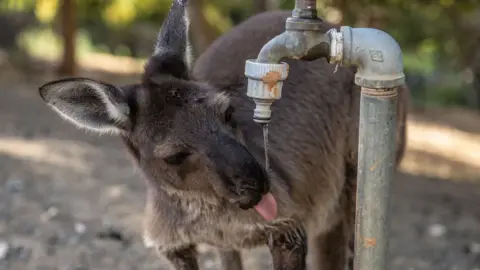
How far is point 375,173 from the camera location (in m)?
2.27

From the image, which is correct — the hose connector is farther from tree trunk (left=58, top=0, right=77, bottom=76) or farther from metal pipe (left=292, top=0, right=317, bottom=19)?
tree trunk (left=58, top=0, right=77, bottom=76)

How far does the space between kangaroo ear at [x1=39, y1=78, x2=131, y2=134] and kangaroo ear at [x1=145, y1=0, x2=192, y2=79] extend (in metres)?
0.29

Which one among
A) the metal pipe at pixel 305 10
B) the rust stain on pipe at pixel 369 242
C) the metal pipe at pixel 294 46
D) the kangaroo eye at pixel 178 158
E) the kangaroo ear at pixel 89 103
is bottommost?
the kangaroo eye at pixel 178 158

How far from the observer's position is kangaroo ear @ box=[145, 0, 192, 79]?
328 cm

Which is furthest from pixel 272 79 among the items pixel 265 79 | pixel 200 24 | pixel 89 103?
pixel 200 24

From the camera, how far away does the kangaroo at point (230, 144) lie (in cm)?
296

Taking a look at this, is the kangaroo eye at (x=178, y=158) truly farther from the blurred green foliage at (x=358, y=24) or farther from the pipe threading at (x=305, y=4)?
the blurred green foliage at (x=358, y=24)

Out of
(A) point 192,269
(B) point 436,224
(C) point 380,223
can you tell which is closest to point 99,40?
(B) point 436,224

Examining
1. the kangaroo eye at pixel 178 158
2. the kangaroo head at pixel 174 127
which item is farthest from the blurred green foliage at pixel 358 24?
the kangaroo eye at pixel 178 158

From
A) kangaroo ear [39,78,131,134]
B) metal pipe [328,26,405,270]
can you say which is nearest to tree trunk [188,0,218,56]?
kangaroo ear [39,78,131,134]

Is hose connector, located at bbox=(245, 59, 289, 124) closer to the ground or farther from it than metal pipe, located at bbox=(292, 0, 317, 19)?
closer to the ground

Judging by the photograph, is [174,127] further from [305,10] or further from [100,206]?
[100,206]

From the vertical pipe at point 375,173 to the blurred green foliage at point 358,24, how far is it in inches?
216

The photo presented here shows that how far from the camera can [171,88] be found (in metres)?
3.13
